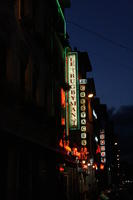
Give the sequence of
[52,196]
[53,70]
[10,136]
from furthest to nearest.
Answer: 1. [53,70]
2. [52,196]
3. [10,136]

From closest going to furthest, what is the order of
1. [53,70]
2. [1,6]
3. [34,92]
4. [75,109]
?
[1,6], [34,92], [53,70], [75,109]

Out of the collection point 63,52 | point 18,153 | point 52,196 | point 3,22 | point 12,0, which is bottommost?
point 52,196

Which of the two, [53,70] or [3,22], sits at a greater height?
[53,70]

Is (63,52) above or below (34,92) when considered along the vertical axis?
above

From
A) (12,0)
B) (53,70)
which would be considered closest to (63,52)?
(53,70)

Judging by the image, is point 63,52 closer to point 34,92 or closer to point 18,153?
point 34,92

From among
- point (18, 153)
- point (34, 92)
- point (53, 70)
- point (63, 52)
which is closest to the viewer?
point (18, 153)

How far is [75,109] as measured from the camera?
75.8ft

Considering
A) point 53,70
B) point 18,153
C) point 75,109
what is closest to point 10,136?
point 18,153

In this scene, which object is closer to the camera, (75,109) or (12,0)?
Result: (12,0)

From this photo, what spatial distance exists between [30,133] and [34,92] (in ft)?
8.81

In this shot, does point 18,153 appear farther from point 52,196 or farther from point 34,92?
point 52,196

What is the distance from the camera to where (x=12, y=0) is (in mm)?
12586

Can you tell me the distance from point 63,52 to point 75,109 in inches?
180
